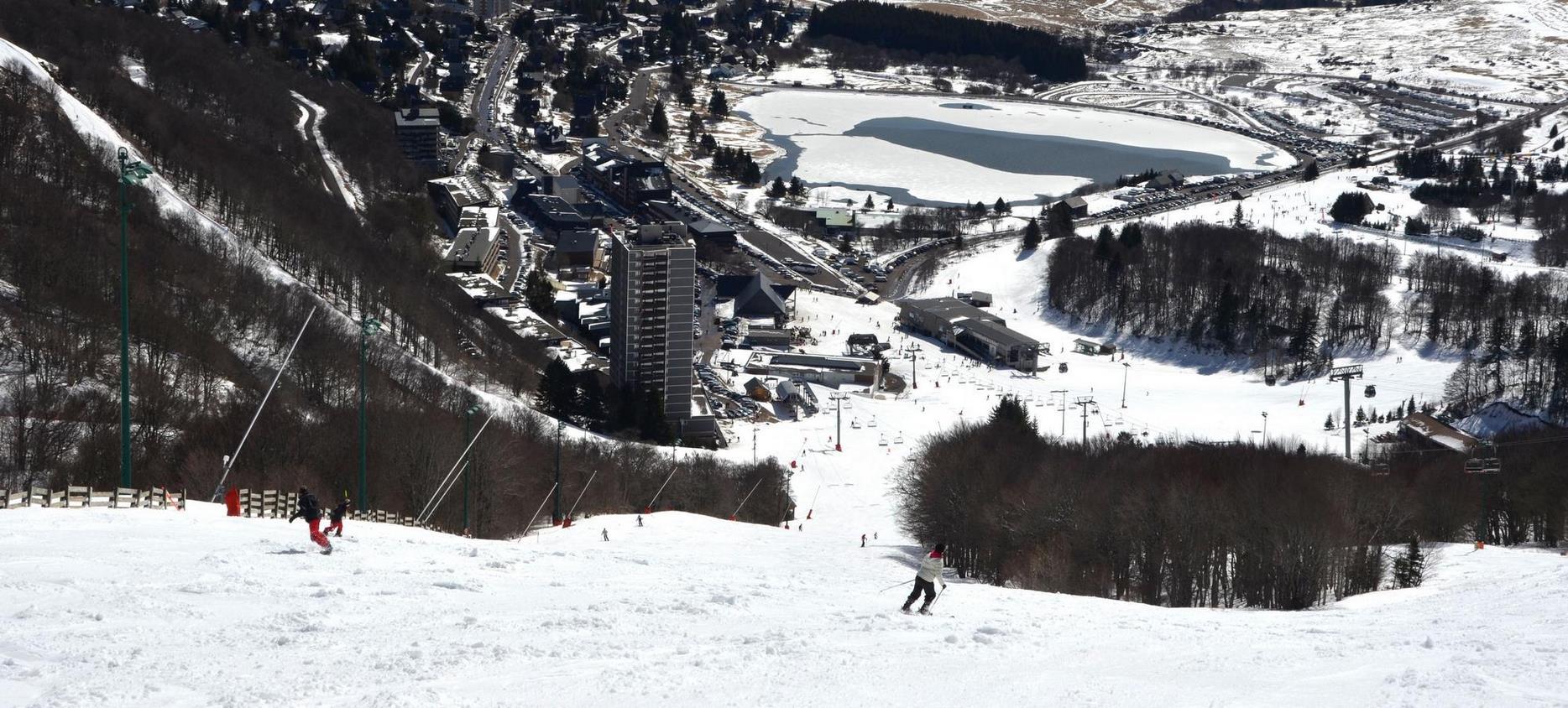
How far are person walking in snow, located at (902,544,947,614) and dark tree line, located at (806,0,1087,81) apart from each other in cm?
14250

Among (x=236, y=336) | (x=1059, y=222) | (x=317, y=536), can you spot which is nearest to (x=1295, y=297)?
(x=1059, y=222)

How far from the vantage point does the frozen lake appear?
101 m

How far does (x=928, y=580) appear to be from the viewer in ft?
53.2

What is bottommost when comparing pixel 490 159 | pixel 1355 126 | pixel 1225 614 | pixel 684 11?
pixel 1225 614

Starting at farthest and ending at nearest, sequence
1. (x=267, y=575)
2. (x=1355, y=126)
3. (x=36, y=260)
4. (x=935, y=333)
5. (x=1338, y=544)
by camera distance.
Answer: (x=1355, y=126) < (x=935, y=333) < (x=36, y=260) < (x=1338, y=544) < (x=267, y=575)

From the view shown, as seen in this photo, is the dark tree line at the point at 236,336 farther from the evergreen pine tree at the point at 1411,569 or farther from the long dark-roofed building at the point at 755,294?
the evergreen pine tree at the point at 1411,569

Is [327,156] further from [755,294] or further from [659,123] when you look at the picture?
[659,123]

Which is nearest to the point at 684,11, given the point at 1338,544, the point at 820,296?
the point at 820,296

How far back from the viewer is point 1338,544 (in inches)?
998

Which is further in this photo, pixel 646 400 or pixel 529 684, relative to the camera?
pixel 646 400

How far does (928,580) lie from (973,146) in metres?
102

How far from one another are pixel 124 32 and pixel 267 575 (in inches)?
2920

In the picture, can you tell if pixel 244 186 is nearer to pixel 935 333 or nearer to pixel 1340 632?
pixel 935 333

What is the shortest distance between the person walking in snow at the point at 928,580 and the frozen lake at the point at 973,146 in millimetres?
78393
